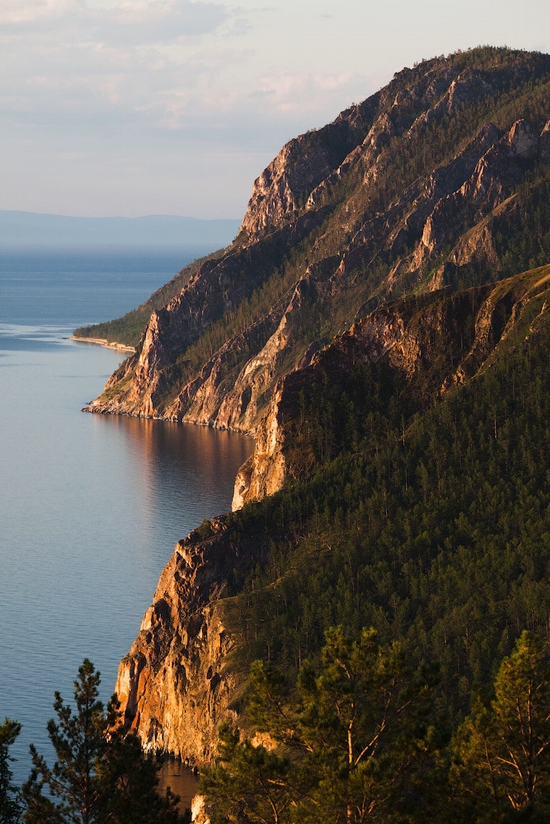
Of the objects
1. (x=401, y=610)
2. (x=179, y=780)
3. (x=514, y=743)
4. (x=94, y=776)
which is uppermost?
(x=514, y=743)

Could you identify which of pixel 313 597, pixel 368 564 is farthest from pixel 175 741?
pixel 368 564

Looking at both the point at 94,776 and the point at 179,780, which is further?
the point at 179,780

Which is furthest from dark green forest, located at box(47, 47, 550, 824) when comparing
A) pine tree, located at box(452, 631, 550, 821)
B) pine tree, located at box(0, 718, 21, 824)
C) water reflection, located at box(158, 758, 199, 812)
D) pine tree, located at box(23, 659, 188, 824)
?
pine tree, located at box(0, 718, 21, 824)

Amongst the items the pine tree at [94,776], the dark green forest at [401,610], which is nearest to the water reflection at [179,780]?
the dark green forest at [401,610]

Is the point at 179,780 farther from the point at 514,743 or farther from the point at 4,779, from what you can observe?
the point at 514,743

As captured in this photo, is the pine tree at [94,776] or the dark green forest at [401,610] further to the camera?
the pine tree at [94,776]

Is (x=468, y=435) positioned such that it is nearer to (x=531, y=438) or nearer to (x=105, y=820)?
(x=531, y=438)

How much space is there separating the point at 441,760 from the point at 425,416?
11510 centimetres

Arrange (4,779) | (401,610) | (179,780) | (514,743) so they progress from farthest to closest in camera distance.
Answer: (401,610) → (179,780) → (514,743) → (4,779)

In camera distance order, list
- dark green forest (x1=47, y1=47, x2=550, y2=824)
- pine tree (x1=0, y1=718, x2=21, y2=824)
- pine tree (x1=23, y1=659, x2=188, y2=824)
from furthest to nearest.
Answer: pine tree (x1=23, y1=659, x2=188, y2=824) < dark green forest (x1=47, y1=47, x2=550, y2=824) < pine tree (x1=0, y1=718, x2=21, y2=824)

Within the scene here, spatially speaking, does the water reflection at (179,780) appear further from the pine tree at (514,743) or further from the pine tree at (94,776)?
the pine tree at (514,743)

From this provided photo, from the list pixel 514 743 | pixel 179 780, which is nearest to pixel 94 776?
pixel 514 743

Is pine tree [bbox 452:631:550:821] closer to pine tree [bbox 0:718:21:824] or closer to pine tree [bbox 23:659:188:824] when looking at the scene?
pine tree [bbox 23:659:188:824]

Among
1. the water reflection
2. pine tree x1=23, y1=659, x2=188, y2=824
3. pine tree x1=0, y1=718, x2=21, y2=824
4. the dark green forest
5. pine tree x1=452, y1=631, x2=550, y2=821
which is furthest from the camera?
the water reflection
